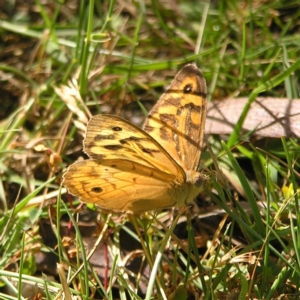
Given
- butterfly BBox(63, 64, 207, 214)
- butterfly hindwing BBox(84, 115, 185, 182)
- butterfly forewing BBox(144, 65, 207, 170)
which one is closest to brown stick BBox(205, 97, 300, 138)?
butterfly forewing BBox(144, 65, 207, 170)

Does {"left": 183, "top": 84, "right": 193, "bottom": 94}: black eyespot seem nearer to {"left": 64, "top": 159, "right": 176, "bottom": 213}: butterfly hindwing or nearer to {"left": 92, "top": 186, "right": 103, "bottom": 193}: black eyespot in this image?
{"left": 64, "top": 159, "right": 176, "bottom": 213}: butterfly hindwing

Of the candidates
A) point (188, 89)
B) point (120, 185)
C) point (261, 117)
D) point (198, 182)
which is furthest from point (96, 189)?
point (261, 117)

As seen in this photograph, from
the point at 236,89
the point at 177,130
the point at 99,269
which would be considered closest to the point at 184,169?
the point at 177,130

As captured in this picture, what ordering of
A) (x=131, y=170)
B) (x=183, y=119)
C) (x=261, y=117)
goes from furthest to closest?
(x=261, y=117)
(x=183, y=119)
(x=131, y=170)

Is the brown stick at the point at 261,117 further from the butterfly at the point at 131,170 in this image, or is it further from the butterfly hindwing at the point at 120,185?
the butterfly hindwing at the point at 120,185

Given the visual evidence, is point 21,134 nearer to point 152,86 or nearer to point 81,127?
point 81,127

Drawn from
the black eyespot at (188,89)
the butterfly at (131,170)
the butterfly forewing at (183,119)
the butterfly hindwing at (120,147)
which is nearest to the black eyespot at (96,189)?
the butterfly at (131,170)

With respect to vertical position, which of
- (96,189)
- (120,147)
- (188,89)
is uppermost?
(188,89)

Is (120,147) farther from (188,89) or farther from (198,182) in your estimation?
(188,89)
